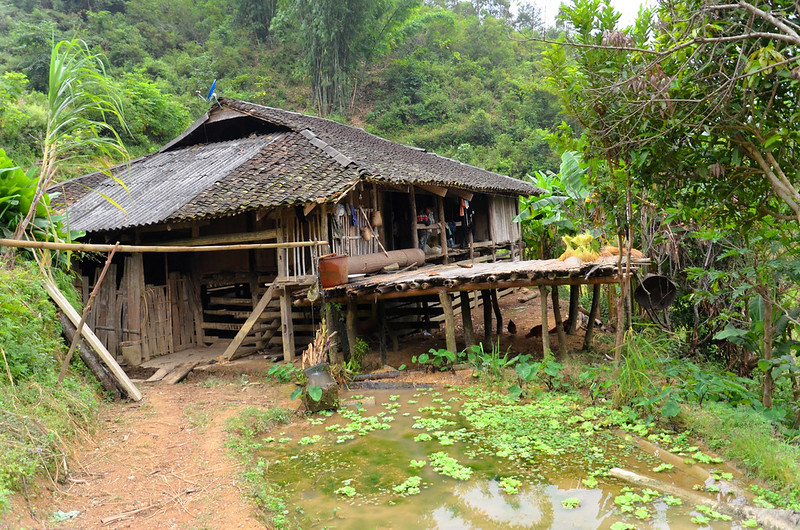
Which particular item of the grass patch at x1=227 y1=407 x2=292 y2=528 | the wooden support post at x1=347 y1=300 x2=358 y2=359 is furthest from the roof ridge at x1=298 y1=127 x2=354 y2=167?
the grass patch at x1=227 y1=407 x2=292 y2=528

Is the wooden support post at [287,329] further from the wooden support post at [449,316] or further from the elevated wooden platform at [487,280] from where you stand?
Result: the wooden support post at [449,316]

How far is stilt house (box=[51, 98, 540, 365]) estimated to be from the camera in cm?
965

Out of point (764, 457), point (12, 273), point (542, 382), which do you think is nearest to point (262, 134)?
point (12, 273)

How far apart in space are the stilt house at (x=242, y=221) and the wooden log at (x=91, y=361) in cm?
254

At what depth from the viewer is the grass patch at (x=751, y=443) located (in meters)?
4.54

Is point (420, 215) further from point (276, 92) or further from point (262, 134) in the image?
→ point (276, 92)

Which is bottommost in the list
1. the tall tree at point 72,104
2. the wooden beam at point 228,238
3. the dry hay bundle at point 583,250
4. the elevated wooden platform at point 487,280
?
the elevated wooden platform at point 487,280

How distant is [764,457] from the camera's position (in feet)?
15.8

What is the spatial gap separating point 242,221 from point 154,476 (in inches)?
243

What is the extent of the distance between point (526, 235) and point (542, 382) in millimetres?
11704

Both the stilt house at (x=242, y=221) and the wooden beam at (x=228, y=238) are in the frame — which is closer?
the stilt house at (x=242, y=221)

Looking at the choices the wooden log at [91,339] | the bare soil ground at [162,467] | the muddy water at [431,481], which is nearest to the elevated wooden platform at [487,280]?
the bare soil ground at [162,467]

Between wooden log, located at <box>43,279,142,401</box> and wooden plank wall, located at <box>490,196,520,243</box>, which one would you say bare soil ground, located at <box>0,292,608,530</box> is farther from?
wooden plank wall, located at <box>490,196,520,243</box>

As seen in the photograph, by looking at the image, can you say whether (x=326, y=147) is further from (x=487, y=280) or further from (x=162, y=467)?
(x=162, y=467)
